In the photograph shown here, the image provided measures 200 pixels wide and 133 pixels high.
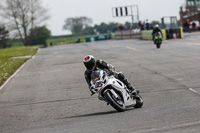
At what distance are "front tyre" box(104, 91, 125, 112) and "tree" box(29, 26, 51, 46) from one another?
290ft

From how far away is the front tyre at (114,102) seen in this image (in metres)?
8.73

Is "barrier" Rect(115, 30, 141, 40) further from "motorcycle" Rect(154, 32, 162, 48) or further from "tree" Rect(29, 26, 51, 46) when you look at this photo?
"tree" Rect(29, 26, 51, 46)

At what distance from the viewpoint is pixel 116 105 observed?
885cm

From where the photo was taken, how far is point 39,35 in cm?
9650

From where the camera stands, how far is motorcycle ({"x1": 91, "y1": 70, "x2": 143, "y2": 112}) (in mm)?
8797

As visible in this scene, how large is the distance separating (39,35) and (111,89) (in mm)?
89117

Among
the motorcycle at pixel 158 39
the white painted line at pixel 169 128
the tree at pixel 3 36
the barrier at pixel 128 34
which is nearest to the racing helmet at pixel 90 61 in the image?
the white painted line at pixel 169 128

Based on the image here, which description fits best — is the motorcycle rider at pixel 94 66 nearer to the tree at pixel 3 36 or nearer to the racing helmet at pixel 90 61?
the racing helmet at pixel 90 61

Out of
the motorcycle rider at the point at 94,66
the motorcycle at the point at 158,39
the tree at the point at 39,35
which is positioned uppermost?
the motorcycle rider at the point at 94,66

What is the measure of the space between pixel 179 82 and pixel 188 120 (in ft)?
19.6

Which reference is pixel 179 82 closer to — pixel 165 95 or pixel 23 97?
pixel 165 95

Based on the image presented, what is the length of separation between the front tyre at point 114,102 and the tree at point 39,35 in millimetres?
88450

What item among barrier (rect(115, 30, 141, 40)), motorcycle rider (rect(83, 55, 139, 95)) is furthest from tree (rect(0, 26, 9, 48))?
motorcycle rider (rect(83, 55, 139, 95))

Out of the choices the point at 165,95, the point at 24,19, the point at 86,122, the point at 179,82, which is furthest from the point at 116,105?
the point at 24,19
